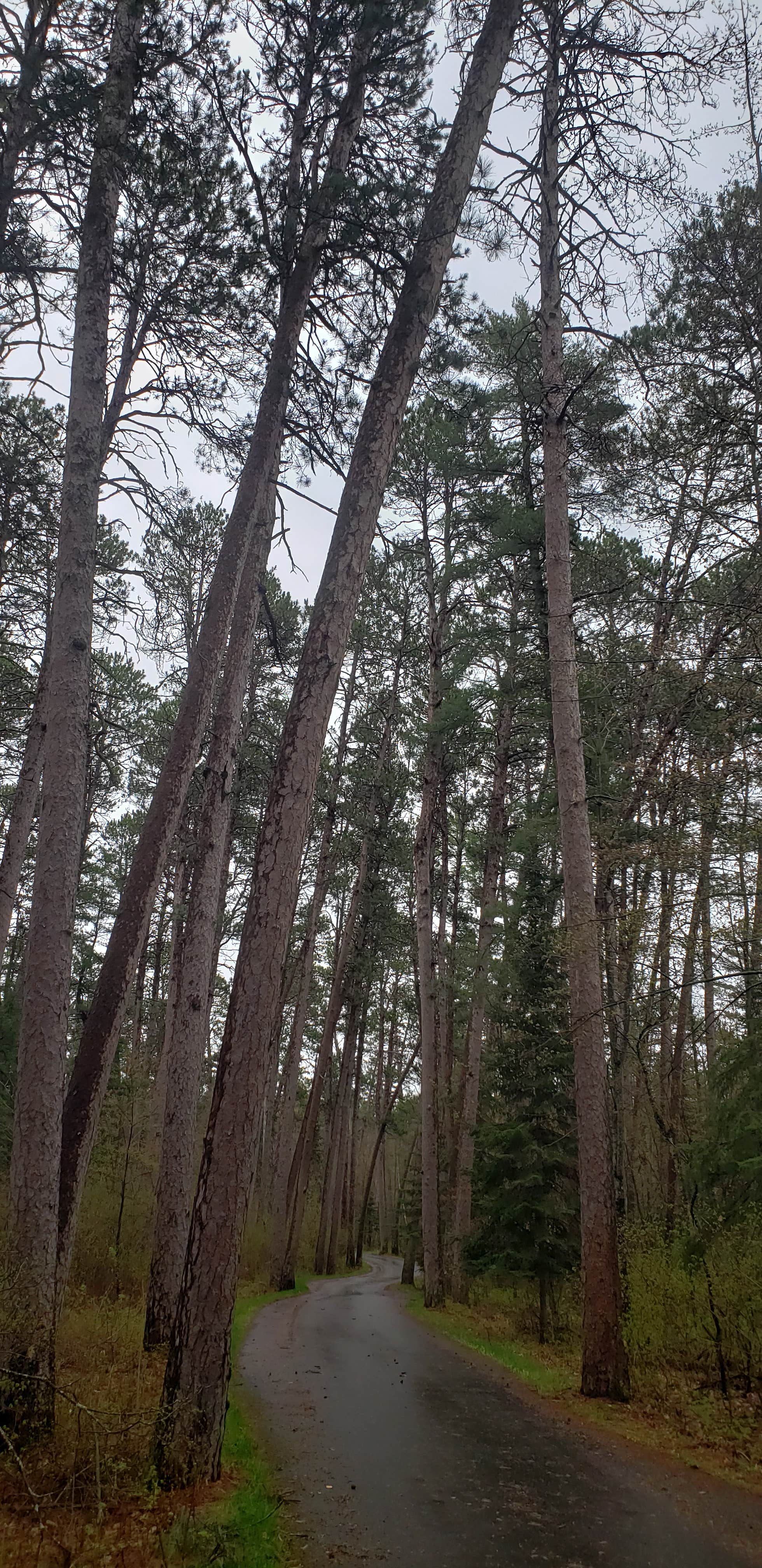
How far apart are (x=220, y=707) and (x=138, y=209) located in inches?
198

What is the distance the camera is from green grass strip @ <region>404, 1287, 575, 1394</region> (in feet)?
27.1

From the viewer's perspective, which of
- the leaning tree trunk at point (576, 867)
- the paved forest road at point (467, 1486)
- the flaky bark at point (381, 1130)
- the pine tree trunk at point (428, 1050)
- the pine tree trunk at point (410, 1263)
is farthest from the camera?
the flaky bark at point (381, 1130)

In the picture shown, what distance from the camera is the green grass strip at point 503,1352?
8.26m

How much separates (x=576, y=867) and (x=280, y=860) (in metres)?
4.48

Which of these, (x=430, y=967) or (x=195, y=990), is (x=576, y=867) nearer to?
(x=195, y=990)

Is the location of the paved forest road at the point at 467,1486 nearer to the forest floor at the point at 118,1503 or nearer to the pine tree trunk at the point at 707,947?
the forest floor at the point at 118,1503

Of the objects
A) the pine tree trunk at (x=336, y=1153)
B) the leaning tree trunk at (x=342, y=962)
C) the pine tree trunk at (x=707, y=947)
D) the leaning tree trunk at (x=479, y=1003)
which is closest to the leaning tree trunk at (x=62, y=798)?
the pine tree trunk at (x=707, y=947)

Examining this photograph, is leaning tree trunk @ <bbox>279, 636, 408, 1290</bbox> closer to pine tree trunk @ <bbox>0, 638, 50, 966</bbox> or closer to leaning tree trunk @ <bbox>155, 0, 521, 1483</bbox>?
pine tree trunk @ <bbox>0, 638, 50, 966</bbox>

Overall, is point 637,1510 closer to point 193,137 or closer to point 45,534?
point 193,137

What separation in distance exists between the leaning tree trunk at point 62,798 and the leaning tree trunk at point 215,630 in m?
1.19

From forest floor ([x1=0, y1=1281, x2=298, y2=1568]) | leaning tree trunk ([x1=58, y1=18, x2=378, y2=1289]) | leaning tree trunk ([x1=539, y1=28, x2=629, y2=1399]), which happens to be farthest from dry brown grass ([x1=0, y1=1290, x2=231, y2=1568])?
leaning tree trunk ([x1=539, y1=28, x2=629, y2=1399])

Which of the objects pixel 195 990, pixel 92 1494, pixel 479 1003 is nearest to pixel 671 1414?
pixel 92 1494

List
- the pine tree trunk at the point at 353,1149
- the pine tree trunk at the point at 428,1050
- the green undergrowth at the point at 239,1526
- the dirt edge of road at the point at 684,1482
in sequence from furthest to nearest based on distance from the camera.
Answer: the pine tree trunk at the point at 353,1149 < the pine tree trunk at the point at 428,1050 < the dirt edge of road at the point at 684,1482 < the green undergrowth at the point at 239,1526

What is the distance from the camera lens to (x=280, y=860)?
215 inches
